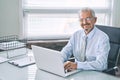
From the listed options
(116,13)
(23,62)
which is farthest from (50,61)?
(116,13)

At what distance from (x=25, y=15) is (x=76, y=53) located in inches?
50.9

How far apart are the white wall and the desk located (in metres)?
1.30

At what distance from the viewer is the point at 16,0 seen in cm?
313

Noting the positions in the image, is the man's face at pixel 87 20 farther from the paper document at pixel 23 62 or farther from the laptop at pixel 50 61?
the paper document at pixel 23 62

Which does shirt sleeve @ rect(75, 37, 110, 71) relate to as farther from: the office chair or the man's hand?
the office chair

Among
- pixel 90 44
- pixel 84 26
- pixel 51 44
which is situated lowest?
pixel 51 44

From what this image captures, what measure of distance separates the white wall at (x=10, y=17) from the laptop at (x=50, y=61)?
1.41m

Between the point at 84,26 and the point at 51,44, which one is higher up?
the point at 84,26

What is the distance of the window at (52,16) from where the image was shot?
3301 mm

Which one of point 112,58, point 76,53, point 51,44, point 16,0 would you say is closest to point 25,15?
point 16,0

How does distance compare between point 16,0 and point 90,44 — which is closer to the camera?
point 90,44

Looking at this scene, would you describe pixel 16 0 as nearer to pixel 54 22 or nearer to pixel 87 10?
pixel 54 22

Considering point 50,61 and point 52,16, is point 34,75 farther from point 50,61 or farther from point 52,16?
point 52,16

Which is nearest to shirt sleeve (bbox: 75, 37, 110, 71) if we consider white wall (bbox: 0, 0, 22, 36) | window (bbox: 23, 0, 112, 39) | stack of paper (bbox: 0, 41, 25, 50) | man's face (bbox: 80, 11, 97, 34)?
man's face (bbox: 80, 11, 97, 34)
